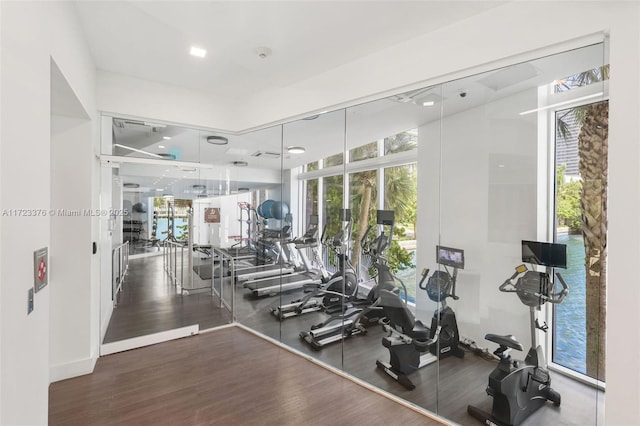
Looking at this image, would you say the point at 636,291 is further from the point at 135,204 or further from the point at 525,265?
the point at 135,204

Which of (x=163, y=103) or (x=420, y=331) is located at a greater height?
(x=163, y=103)

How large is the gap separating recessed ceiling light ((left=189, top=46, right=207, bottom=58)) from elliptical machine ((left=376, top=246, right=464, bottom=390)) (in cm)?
293

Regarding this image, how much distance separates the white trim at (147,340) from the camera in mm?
3450

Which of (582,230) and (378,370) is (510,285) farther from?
(378,370)

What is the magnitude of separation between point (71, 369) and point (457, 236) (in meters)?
3.93

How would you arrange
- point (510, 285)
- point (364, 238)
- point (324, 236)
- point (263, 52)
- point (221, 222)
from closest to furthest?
point (510, 285) → point (263, 52) → point (364, 238) → point (324, 236) → point (221, 222)

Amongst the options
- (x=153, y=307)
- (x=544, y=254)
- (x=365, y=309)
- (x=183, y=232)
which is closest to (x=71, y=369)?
(x=153, y=307)

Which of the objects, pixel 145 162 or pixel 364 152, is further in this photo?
pixel 145 162

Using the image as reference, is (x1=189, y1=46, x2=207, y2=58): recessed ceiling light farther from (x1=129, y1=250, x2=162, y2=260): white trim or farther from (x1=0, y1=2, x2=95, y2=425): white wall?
(x1=129, y1=250, x2=162, y2=260): white trim

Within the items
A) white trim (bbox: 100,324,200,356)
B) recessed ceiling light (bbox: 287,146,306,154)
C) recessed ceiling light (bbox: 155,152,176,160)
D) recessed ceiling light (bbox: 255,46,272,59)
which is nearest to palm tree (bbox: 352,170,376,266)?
recessed ceiling light (bbox: 287,146,306,154)

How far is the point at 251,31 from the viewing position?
2625 millimetres

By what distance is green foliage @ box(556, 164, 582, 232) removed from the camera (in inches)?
82.0

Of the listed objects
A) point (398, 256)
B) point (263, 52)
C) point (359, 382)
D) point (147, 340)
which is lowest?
point (359, 382)

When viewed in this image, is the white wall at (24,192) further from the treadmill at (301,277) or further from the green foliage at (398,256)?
the green foliage at (398,256)
